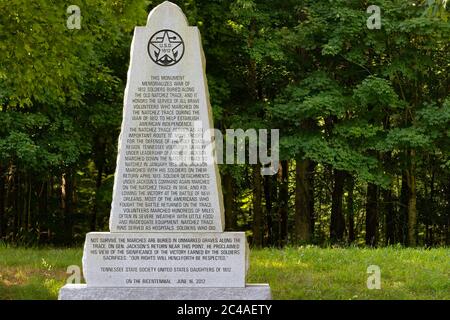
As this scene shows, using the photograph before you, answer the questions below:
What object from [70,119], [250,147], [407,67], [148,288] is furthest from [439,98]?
[148,288]

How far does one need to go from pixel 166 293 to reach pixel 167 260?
1.14 ft

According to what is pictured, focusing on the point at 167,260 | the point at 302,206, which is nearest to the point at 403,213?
the point at 302,206

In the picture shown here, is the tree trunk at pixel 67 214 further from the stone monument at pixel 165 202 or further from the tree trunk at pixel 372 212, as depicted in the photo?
the stone monument at pixel 165 202

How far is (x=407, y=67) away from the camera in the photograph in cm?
1630

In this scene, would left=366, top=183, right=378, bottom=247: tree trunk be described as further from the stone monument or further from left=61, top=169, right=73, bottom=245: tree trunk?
the stone monument

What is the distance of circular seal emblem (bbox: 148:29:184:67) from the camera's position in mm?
7008

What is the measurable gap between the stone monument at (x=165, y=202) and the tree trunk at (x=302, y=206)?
415 inches

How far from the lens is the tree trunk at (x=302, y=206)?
57.2 ft

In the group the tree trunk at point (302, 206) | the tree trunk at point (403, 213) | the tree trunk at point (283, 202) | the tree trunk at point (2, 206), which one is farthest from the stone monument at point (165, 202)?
the tree trunk at point (283, 202)

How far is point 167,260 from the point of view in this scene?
21.9 feet

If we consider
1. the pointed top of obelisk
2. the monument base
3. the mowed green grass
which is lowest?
the mowed green grass

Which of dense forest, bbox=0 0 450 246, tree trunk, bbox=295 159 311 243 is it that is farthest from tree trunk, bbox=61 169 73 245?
tree trunk, bbox=295 159 311 243

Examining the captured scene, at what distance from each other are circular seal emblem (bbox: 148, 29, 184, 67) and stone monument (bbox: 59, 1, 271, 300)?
1 cm

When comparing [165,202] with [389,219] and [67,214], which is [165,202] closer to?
[67,214]
